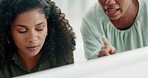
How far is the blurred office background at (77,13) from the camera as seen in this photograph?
1.15 m

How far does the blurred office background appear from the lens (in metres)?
1.15

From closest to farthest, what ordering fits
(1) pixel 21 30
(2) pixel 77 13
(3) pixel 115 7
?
(1) pixel 21 30
(2) pixel 77 13
(3) pixel 115 7

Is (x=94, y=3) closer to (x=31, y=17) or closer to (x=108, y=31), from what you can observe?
(x=108, y=31)

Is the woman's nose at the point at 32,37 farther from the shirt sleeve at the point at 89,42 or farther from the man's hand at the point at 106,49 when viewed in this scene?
the man's hand at the point at 106,49

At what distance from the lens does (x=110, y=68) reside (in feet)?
4.55

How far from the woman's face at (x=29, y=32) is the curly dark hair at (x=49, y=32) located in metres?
0.02

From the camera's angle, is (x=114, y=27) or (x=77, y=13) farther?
(x=114, y=27)

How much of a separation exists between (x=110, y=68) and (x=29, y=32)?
1.64 ft

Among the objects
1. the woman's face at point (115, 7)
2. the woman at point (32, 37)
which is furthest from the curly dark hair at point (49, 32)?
the woman's face at point (115, 7)

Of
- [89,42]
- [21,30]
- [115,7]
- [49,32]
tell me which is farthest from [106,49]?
[21,30]

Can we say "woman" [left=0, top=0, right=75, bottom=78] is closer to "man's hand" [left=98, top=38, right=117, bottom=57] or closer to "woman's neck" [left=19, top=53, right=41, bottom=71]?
"woman's neck" [left=19, top=53, right=41, bottom=71]

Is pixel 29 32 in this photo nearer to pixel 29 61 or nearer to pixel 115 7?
pixel 29 61

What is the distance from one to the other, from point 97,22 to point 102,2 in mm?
95

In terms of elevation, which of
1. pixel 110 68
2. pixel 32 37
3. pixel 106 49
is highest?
pixel 32 37
